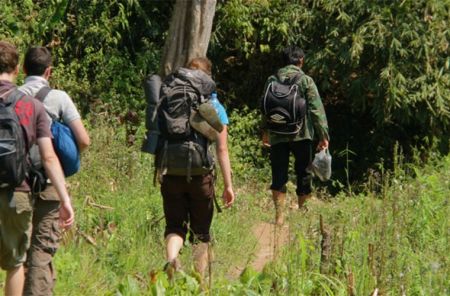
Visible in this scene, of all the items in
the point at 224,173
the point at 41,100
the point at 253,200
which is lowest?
the point at 253,200

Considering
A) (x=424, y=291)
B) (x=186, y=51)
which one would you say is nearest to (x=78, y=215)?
(x=424, y=291)

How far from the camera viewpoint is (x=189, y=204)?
6730 millimetres

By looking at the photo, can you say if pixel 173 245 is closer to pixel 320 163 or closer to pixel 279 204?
pixel 279 204

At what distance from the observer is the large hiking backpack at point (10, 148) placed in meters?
5.18

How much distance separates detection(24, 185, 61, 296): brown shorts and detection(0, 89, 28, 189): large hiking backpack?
47 centimetres

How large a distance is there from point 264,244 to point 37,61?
3.55 metres

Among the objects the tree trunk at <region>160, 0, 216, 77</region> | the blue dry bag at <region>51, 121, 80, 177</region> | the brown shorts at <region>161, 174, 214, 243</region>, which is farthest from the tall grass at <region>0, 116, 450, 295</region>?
the tree trunk at <region>160, 0, 216, 77</region>

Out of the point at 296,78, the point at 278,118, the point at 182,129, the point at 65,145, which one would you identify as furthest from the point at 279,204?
the point at 65,145

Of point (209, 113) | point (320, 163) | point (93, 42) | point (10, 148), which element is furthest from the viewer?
point (93, 42)

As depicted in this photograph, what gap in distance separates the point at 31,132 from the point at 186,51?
7.45 meters

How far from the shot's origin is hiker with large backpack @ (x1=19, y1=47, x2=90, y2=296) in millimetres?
5707

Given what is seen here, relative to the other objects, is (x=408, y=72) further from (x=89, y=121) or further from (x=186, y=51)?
(x=89, y=121)

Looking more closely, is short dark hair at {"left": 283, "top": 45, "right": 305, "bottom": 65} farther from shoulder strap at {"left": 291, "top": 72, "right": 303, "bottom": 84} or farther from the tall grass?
the tall grass

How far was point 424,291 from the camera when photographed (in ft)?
19.6
